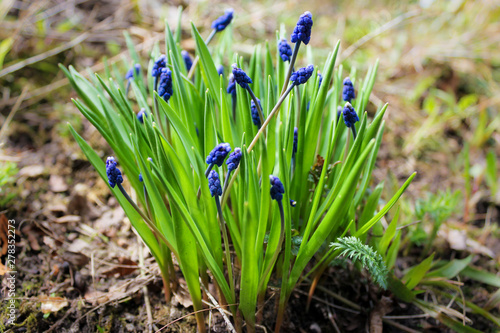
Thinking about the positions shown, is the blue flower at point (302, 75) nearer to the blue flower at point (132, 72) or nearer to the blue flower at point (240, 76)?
the blue flower at point (240, 76)

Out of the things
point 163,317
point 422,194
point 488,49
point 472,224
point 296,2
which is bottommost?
point 472,224

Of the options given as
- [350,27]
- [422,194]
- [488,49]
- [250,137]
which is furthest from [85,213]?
[488,49]

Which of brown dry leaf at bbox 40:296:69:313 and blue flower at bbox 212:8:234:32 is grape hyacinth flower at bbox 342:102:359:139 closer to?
blue flower at bbox 212:8:234:32

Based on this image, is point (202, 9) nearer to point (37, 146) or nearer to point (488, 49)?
point (37, 146)

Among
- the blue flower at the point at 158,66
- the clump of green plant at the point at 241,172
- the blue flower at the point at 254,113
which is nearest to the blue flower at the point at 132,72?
the clump of green plant at the point at 241,172

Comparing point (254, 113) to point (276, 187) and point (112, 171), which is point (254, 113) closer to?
point (276, 187)

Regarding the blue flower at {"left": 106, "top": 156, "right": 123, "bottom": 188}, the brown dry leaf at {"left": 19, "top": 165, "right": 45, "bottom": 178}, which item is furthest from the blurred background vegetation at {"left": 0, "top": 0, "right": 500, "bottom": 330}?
the blue flower at {"left": 106, "top": 156, "right": 123, "bottom": 188}
